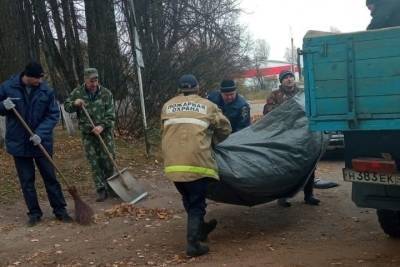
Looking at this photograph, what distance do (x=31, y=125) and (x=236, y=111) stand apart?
2.44 meters

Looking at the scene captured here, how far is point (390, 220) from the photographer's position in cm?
546

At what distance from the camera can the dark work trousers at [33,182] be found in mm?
6734

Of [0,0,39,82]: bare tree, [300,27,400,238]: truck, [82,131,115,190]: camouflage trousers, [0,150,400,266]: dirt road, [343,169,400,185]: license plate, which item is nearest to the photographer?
[300,27,400,238]: truck

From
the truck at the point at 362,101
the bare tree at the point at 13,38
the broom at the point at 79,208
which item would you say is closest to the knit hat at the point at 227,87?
the truck at the point at 362,101

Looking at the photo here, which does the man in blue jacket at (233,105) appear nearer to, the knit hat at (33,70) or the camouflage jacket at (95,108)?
the camouflage jacket at (95,108)

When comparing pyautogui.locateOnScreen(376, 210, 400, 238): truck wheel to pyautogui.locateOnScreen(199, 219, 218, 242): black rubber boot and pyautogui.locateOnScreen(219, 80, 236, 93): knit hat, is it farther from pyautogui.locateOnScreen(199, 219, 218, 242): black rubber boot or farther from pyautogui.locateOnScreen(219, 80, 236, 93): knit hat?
pyautogui.locateOnScreen(219, 80, 236, 93): knit hat

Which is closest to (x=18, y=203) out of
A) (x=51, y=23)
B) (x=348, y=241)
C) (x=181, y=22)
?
(x=348, y=241)

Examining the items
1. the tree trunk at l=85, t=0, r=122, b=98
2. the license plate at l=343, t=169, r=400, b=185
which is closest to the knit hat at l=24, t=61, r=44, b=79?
the license plate at l=343, t=169, r=400, b=185

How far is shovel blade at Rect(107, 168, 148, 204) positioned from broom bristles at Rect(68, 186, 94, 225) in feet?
2.76

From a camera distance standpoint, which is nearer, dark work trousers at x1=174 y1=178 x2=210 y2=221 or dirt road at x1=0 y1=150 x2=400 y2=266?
dirt road at x1=0 y1=150 x2=400 y2=266

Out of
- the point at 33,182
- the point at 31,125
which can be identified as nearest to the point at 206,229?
the point at 33,182

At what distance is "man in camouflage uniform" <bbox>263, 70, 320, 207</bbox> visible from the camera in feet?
23.6

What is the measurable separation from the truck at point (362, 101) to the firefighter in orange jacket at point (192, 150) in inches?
38.7

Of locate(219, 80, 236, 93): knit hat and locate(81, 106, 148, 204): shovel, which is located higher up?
locate(219, 80, 236, 93): knit hat
